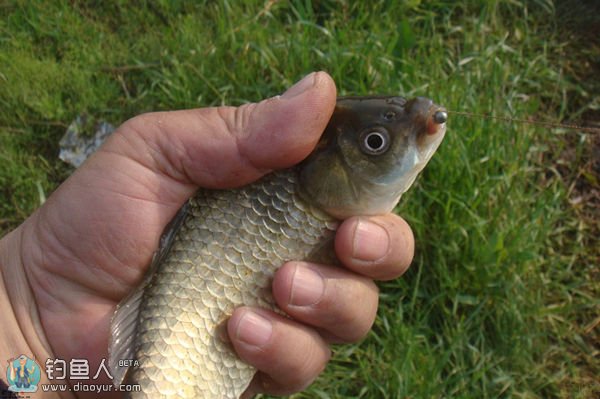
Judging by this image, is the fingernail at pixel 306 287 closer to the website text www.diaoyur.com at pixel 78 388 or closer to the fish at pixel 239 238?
the fish at pixel 239 238

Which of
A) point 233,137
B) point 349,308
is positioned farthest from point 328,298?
point 233,137

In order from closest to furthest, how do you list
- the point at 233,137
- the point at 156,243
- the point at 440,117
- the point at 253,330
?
the point at 440,117 → the point at 253,330 → the point at 233,137 → the point at 156,243

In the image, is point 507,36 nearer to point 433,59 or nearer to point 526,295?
point 433,59

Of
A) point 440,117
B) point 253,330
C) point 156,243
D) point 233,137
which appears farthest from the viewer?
point 156,243

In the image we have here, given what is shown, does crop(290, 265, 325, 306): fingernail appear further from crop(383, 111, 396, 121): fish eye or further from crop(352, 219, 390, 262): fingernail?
crop(383, 111, 396, 121): fish eye

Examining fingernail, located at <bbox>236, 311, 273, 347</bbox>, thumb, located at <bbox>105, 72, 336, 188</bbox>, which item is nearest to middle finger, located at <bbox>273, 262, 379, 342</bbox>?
fingernail, located at <bbox>236, 311, 273, 347</bbox>

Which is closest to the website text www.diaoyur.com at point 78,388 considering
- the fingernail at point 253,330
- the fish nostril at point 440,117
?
the fingernail at point 253,330

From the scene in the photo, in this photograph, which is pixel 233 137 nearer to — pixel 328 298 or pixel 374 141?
pixel 374 141
